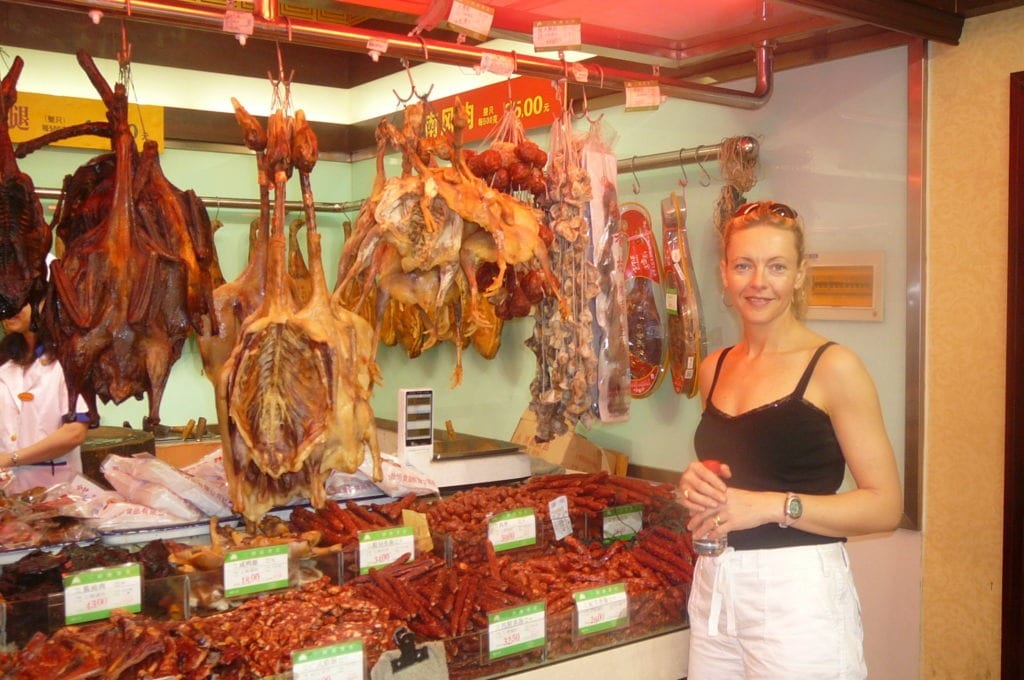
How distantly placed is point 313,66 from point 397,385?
203 centimetres

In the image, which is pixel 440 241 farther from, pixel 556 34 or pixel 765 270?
pixel 765 270

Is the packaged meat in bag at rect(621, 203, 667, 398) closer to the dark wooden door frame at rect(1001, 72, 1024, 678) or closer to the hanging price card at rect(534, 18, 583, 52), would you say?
the dark wooden door frame at rect(1001, 72, 1024, 678)

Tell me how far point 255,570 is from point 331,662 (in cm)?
49

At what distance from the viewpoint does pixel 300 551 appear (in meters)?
2.93

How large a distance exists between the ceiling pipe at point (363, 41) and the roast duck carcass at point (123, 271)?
7.9 inches

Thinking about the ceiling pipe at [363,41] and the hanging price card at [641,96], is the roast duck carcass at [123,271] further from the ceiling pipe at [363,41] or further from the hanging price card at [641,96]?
the hanging price card at [641,96]

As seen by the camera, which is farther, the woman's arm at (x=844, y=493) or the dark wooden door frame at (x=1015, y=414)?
the dark wooden door frame at (x=1015, y=414)

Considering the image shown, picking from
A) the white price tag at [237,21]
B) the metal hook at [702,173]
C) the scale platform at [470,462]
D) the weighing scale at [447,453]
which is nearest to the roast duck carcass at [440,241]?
the white price tag at [237,21]

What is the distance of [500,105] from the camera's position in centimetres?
496

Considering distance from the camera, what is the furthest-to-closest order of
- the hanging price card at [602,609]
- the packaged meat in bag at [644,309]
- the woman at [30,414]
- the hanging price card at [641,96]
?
the packaged meat in bag at [644,309], the woman at [30,414], the hanging price card at [641,96], the hanging price card at [602,609]

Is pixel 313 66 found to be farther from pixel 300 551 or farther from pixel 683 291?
pixel 300 551

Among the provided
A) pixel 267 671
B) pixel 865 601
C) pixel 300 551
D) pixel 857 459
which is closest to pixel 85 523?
pixel 300 551

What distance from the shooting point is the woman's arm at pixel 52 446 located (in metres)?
3.79

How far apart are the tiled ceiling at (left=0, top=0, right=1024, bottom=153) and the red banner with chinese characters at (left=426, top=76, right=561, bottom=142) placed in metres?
0.33
